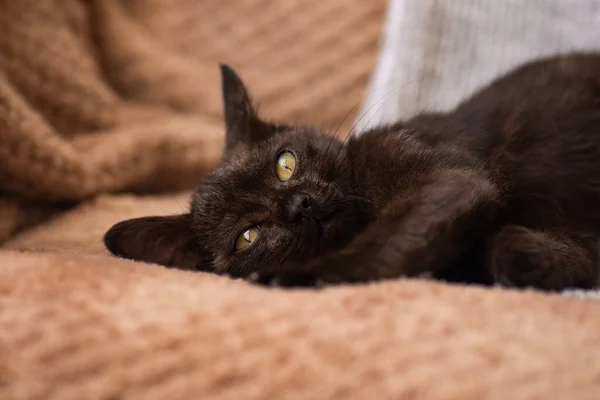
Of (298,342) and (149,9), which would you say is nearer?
(298,342)

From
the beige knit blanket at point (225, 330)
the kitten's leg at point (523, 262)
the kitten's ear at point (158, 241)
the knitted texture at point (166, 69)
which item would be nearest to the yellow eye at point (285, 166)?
the kitten's ear at point (158, 241)

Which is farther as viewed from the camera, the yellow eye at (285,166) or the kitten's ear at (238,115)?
the kitten's ear at (238,115)

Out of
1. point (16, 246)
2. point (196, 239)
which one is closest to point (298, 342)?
point (196, 239)

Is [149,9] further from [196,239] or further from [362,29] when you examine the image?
[196,239]

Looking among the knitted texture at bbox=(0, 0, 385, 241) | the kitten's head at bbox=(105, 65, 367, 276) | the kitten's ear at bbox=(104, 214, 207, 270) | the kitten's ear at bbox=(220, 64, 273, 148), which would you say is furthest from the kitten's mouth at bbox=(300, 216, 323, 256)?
the knitted texture at bbox=(0, 0, 385, 241)

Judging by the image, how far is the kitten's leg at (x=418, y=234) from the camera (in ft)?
3.23

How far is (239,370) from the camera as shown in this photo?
2.41 feet

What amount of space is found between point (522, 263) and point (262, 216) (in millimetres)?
576

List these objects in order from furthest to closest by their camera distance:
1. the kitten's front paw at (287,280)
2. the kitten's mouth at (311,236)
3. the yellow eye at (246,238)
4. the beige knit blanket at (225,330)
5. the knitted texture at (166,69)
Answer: the knitted texture at (166,69) < the yellow eye at (246,238) < the kitten's mouth at (311,236) < the kitten's front paw at (287,280) < the beige knit blanket at (225,330)

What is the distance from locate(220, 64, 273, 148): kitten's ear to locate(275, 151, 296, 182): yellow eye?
196 millimetres

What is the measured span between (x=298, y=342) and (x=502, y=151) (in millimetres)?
876

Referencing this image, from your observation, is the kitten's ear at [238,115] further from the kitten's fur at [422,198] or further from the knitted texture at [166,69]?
the knitted texture at [166,69]

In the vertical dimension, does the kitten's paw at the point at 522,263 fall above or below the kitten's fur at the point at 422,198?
below

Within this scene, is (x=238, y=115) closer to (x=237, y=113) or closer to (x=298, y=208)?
(x=237, y=113)
